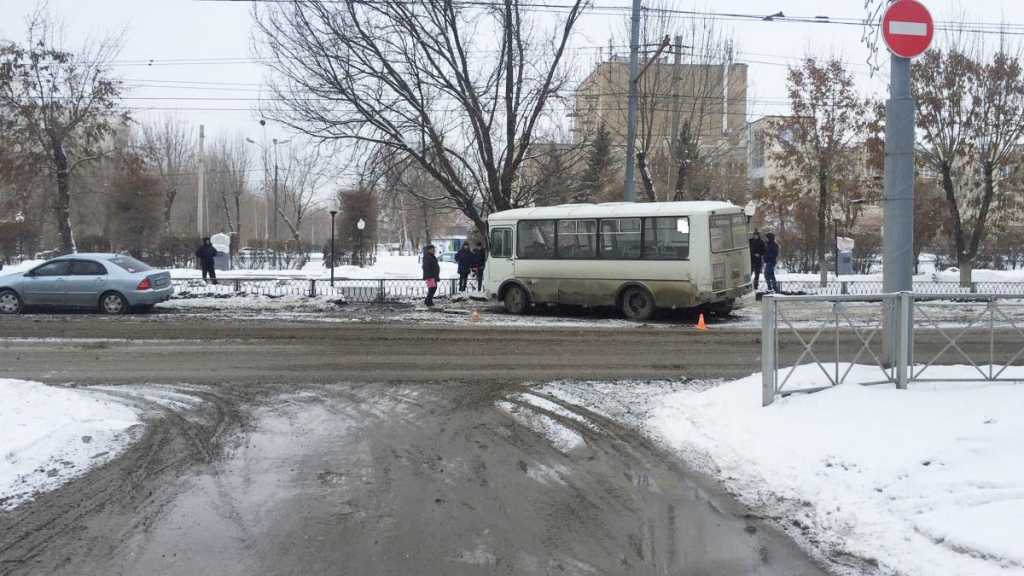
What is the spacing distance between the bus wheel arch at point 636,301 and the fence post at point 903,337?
10.3 m

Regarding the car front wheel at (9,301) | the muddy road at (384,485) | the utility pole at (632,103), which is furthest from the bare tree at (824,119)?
the car front wheel at (9,301)

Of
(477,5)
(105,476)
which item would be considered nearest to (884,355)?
(105,476)

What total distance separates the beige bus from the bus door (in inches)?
1.0

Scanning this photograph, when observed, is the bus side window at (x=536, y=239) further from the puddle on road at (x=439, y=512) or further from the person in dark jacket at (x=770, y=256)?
the puddle on road at (x=439, y=512)

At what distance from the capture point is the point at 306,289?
82.3 feet

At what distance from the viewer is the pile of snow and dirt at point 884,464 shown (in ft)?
14.8

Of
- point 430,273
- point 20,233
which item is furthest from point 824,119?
point 20,233

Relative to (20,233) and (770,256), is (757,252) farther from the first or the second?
(20,233)

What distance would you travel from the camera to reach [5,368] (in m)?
11.4

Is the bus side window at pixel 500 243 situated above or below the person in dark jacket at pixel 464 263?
above

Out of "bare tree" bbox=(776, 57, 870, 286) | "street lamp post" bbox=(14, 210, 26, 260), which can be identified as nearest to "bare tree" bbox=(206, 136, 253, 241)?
"street lamp post" bbox=(14, 210, 26, 260)

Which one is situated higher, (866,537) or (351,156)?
(351,156)

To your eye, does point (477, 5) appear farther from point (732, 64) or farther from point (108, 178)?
point (108, 178)

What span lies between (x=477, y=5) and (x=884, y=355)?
1772cm
